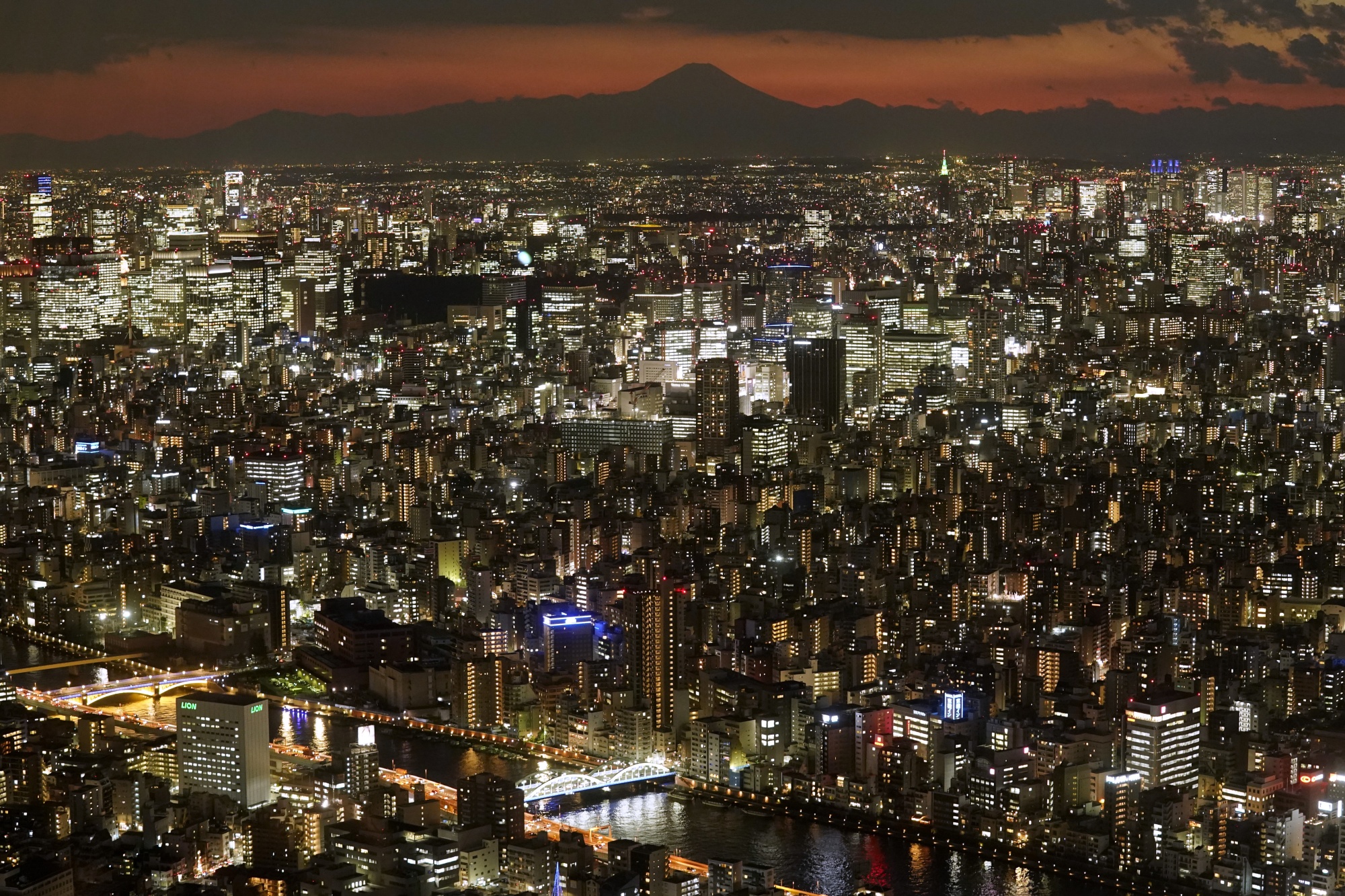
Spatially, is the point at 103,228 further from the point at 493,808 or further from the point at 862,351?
the point at 493,808

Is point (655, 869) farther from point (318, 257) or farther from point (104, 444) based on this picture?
point (318, 257)

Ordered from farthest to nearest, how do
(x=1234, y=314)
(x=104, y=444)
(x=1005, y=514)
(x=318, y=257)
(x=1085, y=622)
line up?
(x=318, y=257), (x=1234, y=314), (x=104, y=444), (x=1005, y=514), (x=1085, y=622)

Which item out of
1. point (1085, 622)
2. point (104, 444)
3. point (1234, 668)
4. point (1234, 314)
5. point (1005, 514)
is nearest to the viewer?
point (1234, 668)

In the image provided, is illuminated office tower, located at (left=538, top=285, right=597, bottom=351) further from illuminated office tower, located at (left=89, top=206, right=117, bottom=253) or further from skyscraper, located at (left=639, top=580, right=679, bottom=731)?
skyscraper, located at (left=639, top=580, right=679, bottom=731)

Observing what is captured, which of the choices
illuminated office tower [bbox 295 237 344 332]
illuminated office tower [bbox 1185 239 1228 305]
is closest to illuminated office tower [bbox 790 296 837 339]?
illuminated office tower [bbox 1185 239 1228 305]

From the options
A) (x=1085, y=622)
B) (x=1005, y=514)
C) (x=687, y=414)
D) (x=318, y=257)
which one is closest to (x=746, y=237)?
(x=318, y=257)

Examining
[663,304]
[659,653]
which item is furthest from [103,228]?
[659,653]

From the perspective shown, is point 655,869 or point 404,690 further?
point 404,690

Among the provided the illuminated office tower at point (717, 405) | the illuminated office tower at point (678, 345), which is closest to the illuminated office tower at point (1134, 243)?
the illuminated office tower at point (678, 345)
